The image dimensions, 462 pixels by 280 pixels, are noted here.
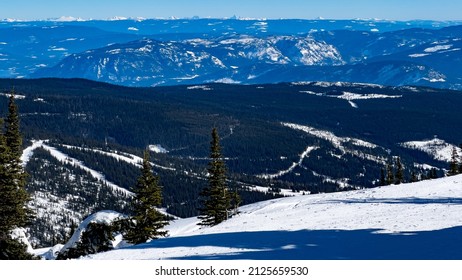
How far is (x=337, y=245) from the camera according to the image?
3453cm

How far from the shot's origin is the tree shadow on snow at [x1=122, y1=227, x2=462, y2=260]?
30922 millimetres

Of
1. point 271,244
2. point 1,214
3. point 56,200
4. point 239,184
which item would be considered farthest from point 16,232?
point 239,184

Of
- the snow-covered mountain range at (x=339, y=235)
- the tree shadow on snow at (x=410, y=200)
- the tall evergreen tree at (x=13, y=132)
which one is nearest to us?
the snow-covered mountain range at (x=339, y=235)

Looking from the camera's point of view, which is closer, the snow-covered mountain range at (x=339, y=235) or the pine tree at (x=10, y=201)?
the snow-covered mountain range at (x=339, y=235)

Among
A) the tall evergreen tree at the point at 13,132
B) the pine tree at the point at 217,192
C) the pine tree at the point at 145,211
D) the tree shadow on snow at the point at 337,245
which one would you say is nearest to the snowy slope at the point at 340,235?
the tree shadow on snow at the point at 337,245

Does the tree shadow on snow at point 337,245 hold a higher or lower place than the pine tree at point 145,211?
higher

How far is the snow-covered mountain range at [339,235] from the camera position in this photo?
3234 cm

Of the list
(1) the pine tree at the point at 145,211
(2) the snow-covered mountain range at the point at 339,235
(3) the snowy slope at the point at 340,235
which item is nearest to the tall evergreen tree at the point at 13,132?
(1) the pine tree at the point at 145,211

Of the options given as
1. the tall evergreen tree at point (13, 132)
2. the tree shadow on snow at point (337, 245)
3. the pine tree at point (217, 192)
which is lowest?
the pine tree at point (217, 192)

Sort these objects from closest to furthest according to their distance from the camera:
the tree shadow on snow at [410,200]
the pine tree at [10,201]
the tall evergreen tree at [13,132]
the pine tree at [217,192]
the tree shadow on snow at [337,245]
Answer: the tree shadow on snow at [337,245] → the pine tree at [10,201] → the tree shadow on snow at [410,200] → the tall evergreen tree at [13,132] → the pine tree at [217,192]

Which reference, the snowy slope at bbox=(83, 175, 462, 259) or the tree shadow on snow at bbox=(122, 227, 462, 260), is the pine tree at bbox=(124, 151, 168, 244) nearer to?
the snowy slope at bbox=(83, 175, 462, 259)

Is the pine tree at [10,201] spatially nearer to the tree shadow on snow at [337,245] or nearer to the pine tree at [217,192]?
the tree shadow on snow at [337,245]

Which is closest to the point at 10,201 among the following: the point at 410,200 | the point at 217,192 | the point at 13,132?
the point at 13,132

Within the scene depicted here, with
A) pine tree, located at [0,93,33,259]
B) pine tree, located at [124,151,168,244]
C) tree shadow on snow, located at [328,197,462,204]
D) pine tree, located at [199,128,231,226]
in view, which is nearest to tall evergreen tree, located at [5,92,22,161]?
pine tree, located at [0,93,33,259]
